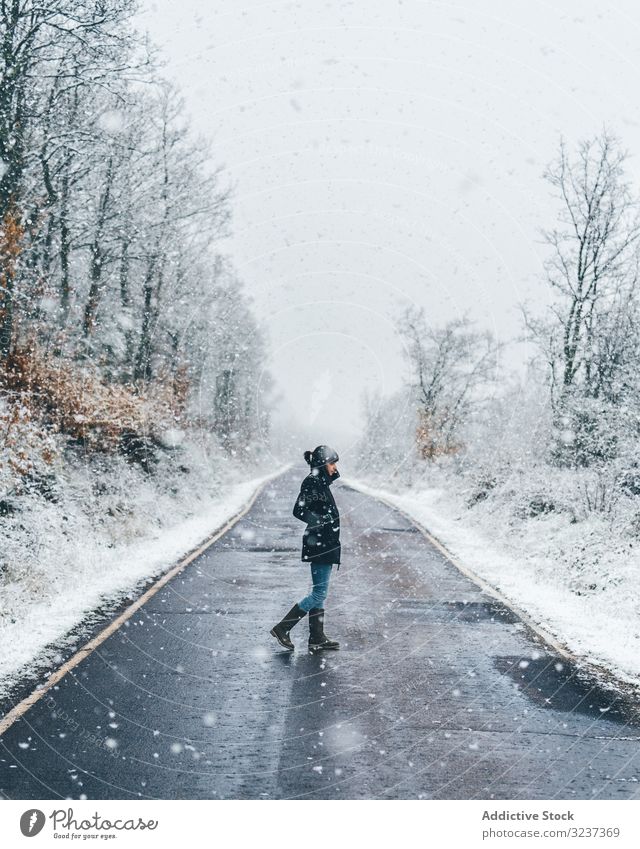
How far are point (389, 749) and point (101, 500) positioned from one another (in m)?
11.8

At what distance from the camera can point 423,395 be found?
4641 centimetres

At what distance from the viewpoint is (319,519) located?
26.8 ft

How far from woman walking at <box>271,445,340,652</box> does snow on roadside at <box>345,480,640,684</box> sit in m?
2.85

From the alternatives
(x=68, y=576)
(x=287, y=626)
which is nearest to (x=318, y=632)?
(x=287, y=626)

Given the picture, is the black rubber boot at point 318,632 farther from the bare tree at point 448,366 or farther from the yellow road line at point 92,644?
the bare tree at point 448,366

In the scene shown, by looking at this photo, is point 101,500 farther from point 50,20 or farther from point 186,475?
point 186,475

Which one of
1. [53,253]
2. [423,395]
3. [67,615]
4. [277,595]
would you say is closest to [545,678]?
[277,595]

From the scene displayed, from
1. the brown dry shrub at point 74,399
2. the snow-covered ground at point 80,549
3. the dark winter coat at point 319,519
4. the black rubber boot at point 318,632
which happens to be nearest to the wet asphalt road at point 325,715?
the black rubber boot at point 318,632

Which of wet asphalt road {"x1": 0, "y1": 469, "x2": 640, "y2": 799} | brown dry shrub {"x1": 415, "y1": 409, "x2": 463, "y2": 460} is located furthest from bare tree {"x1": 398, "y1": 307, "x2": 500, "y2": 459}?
wet asphalt road {"x1": 0, "y1": 469, "x2": 640, "y2": 799}

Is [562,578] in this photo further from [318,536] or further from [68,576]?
[68,576]

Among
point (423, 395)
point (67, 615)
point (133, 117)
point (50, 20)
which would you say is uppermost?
point (133, 117)

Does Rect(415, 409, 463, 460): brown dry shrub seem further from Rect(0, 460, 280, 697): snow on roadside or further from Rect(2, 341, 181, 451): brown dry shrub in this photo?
Rect(0, 460, 280, 697): snow on roadside

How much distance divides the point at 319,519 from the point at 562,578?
6.76 m
